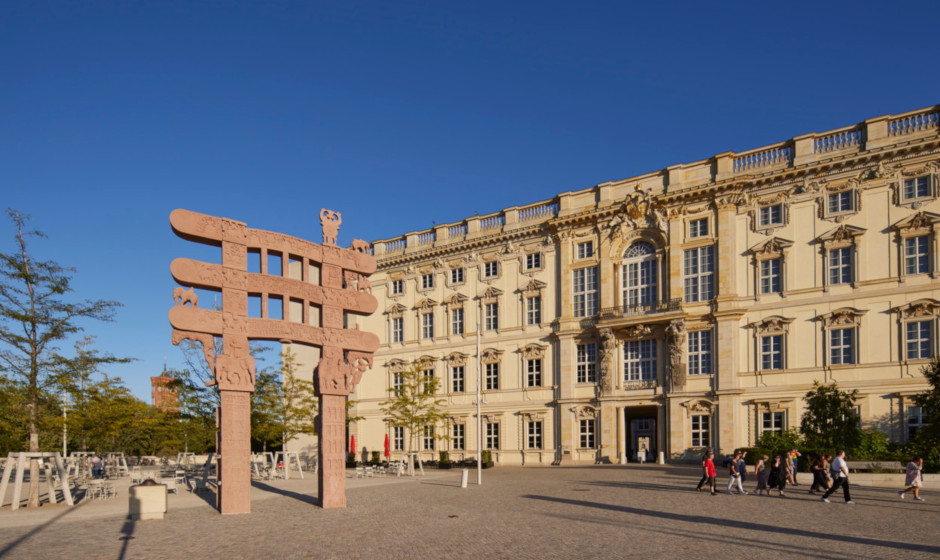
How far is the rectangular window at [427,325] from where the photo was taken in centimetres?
5259

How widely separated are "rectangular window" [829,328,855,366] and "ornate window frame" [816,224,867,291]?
7.79 feet

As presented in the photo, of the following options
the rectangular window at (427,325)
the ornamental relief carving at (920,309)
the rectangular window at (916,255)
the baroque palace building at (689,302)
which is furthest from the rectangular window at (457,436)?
the rectangular window at (916,255)

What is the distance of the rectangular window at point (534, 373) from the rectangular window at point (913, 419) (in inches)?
827

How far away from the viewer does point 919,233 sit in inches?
1362

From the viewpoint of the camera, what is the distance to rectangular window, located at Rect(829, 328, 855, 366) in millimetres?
35875

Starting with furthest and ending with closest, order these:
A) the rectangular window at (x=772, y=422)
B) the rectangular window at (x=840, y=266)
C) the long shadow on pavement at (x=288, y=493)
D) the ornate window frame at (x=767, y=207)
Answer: the ornate window frame at (x=767, y=207) → the rectangular window at (x=772, y=422) → the rectangular window at (x=840, y=266) → the long shadow on pavement at (x=288, y=493)

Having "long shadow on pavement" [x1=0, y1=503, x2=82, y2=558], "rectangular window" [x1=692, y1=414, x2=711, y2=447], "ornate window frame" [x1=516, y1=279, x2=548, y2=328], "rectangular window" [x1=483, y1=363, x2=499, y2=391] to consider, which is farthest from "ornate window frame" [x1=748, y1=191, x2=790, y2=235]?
"long shadow on pavement" [x1=0, y1=503, x2=82, y2=558]

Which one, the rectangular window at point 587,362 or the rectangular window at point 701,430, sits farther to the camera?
the rectangular window at point 587,362

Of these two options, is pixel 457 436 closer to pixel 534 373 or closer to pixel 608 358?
pixel 534 373

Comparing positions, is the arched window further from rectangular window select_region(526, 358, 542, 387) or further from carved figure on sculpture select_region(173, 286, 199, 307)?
carved figure on sculpture select_region(173, 286, 199, 307)

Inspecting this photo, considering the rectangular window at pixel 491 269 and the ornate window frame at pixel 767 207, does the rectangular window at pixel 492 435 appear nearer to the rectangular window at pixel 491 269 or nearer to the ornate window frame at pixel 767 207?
the rectangular window at pixel 491 269

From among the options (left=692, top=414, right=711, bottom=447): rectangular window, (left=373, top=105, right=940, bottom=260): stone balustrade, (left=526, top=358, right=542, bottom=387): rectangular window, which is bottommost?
(left=692, top=414, right=711, bottom=447): rectangular window

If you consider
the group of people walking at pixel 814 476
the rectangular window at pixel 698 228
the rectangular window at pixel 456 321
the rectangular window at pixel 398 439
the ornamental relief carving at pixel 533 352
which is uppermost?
the rectangular window at pixel 698 228

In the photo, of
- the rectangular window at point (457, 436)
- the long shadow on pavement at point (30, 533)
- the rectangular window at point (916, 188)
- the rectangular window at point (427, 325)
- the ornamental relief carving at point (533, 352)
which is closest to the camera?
the long shadow on pavement at point (30, 533)
